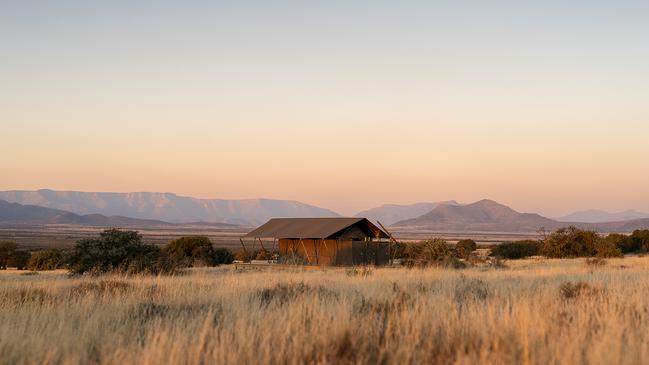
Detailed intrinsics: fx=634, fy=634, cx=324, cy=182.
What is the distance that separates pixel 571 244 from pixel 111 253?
40696 millimetres

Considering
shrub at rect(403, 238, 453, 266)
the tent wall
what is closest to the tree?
the tent wall

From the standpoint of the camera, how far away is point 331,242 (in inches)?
1687

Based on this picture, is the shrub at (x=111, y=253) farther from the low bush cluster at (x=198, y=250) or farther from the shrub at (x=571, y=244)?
the shrub at (x=571, y=244)

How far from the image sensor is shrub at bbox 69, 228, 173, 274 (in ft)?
90.5

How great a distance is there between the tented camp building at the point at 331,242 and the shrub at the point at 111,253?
49.2 feet

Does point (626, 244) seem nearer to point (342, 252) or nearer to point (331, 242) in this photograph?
point (342, 252)

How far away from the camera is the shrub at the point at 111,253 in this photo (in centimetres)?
2759

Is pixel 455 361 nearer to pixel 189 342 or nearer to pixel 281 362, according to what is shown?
pixel 281 362

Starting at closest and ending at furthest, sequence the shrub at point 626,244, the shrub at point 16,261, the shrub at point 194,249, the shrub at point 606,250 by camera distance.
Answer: the shrub at point 606,250 → the shrub at point 194,249 → the shrub at point 626,244 → the shrub at point 16,261

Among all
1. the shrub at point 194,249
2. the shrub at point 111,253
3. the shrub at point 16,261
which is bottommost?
the shrub at point 16,261

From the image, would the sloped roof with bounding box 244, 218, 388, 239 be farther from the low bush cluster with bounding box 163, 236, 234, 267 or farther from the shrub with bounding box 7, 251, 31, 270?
the shrub with bounding box 7, 251, 31, 270

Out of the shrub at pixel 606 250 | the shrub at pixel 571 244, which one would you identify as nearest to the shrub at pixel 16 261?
the shrub at pixel 571 244

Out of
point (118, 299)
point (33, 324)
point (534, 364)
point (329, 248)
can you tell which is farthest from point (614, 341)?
point (329, 248)

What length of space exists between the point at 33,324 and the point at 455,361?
535 cm
